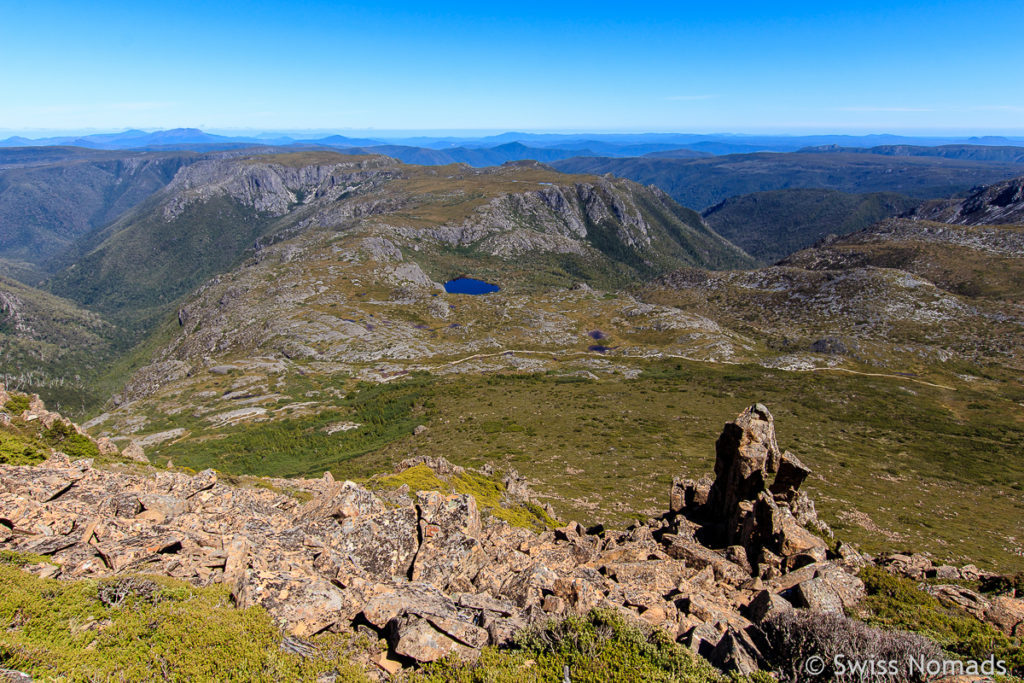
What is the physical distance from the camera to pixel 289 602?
1507 cm

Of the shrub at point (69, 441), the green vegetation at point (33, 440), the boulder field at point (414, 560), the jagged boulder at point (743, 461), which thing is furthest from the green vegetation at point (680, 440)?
the green vegetation at point (33, 440)

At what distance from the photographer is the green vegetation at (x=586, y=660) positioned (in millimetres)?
13812

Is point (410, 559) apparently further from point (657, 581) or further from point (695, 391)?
point (695, 391)

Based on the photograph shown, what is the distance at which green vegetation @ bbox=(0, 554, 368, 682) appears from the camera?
1119 centimetres

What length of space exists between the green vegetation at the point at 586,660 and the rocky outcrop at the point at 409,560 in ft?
2.28

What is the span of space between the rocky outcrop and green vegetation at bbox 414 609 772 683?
2.28 ft

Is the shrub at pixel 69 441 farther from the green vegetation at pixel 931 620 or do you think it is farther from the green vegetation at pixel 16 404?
the green vegetation at pixel 931 620

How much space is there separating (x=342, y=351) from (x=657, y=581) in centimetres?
12333

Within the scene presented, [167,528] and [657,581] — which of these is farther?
[657,581]

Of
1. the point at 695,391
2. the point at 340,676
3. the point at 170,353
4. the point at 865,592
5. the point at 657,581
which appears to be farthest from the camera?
the point at 170,353

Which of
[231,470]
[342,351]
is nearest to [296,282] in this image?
[342,351]

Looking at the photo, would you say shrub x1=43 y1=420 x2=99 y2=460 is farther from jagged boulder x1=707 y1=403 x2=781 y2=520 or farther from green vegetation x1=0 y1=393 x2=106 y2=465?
jagged boulder x1=707 y1=403 x2=781 y2=520

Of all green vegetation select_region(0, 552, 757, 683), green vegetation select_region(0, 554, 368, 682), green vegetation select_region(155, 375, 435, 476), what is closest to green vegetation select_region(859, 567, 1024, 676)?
green vegetation select_region(0, 552, 757, 683)

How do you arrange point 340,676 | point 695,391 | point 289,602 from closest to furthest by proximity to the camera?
point 340,676 → point 289,602 → point 695,391
